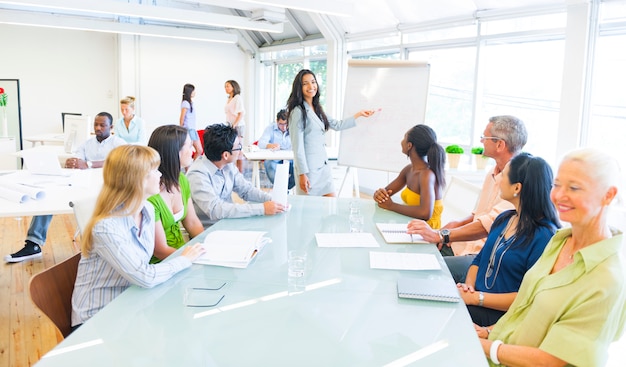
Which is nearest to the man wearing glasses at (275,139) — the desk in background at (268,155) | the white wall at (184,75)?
the desk in background at (268,155)

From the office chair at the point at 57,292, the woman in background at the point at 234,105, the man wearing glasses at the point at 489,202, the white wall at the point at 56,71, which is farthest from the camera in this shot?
the white wall at the point at 56,71

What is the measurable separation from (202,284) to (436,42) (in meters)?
5.04

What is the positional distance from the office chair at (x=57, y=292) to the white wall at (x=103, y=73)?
7947mm

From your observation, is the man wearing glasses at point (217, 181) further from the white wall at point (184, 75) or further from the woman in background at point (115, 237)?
the white wall at point (184, 75)

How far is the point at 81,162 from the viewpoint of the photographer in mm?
4402

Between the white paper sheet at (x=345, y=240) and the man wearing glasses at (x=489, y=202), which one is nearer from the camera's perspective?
the white paper sheet at (x=345, y=240)

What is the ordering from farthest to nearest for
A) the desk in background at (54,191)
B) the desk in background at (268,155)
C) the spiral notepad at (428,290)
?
the desk in background at (268,155) → the desk in background at (54,191) → the spiral notepad at (428,290)

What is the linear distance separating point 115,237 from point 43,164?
2.52 m

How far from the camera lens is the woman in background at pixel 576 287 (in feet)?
4.23

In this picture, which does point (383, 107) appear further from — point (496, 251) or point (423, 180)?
point (496, 251)

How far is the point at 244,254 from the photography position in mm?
1965

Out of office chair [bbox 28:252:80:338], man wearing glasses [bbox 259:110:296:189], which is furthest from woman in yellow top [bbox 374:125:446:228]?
man wearing glasses [bbox 259:110:296:189]

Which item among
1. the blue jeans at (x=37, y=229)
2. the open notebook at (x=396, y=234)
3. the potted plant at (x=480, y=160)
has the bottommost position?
the blue jeans at (x=37, y=229)

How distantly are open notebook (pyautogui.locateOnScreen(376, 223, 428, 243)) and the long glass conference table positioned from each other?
32cm
